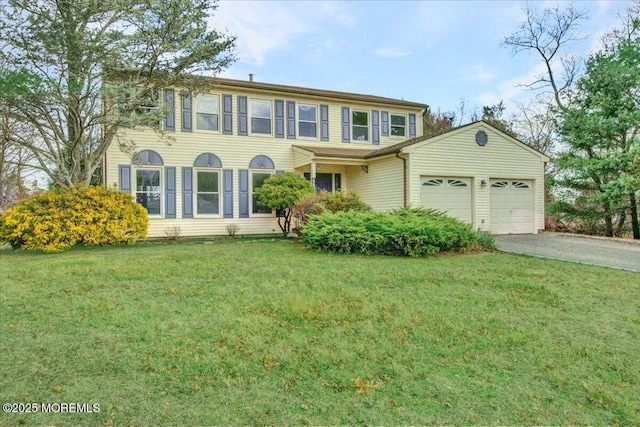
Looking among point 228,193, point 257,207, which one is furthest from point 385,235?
point 228,193

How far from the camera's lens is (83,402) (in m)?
2.65

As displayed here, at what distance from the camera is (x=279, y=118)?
1495 centimetres

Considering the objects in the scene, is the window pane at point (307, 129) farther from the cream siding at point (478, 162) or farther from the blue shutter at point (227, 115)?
the cream siding at point (478, 162)

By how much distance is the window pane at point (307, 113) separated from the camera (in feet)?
50.3

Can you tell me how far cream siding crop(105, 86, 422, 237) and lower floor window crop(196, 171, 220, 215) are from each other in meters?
0.25

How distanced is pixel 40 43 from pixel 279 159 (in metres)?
7.80

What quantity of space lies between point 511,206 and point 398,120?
582 cm

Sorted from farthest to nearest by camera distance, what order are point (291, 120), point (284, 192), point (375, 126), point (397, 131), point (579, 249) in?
point (397, 131) → point (375, 126) → point (291, 120) → point (284, 192) → point (579, 249)

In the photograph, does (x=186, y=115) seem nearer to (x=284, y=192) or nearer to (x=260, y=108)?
(x=260, y=108)

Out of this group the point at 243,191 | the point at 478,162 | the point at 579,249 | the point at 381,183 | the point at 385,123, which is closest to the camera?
the point at 579,249

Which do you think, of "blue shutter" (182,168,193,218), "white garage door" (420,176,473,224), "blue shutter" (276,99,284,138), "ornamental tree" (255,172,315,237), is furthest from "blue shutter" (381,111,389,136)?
"blue shutter" (182,168,193,218)

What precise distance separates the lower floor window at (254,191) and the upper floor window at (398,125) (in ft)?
19.4

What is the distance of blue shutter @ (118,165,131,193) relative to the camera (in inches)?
503

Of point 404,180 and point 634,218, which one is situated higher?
point 404,180
